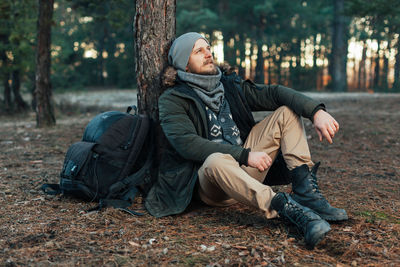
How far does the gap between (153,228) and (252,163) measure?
900mm

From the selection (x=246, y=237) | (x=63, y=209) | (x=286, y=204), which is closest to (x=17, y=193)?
(x=63, y=209)

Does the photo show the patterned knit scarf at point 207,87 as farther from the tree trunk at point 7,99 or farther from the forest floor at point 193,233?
the tree trunk at point 7,99

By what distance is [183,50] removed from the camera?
3555 mm

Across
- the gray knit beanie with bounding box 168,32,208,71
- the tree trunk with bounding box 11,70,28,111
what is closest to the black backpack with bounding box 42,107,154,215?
the gray knit beanie with bounding box 168,32,208,71

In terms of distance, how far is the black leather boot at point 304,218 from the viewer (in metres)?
2.62

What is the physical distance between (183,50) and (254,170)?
47.7 inches

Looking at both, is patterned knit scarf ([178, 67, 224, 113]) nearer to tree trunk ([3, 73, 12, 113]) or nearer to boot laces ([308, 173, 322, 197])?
boot laces ([308, 173, 322, 197])

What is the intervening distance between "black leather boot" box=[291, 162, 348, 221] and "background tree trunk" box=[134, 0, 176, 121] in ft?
5.19

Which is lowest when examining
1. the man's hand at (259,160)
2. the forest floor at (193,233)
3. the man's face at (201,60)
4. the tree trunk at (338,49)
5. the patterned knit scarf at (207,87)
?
the forest floor at (193,233)

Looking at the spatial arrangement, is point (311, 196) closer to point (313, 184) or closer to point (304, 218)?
point (313, 184)

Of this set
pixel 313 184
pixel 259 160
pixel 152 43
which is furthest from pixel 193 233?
pixel 152 43

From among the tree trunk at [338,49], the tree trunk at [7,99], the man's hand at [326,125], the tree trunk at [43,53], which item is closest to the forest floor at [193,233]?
the man's hand at [326,125]

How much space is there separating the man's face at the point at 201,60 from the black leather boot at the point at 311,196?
1113 mm

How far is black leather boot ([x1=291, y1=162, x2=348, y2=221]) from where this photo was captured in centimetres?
307
